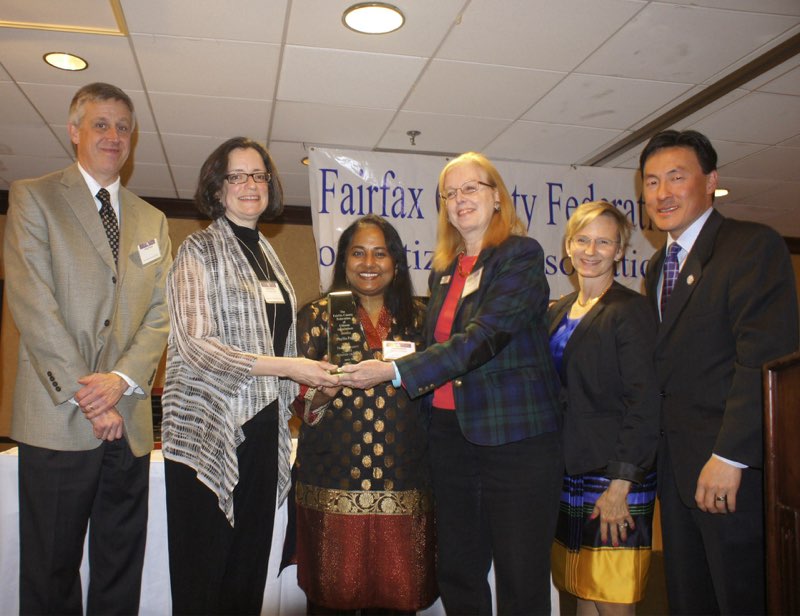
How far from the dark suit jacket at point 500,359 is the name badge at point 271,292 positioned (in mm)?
522

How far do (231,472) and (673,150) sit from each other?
1.91 m

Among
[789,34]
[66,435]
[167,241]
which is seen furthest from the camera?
[789,34]

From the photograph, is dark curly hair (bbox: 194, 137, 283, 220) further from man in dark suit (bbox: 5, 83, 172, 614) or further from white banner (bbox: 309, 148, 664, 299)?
white banner (bbox: 309, 148, 664, 299)

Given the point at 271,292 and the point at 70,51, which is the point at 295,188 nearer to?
the point at 70,51

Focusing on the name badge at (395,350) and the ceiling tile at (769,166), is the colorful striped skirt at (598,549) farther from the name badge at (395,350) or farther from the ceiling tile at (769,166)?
the ceiling tile at (769,166)

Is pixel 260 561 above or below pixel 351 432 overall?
below

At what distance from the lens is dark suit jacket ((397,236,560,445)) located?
204 centimetres

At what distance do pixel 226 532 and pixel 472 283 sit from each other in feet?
3.82

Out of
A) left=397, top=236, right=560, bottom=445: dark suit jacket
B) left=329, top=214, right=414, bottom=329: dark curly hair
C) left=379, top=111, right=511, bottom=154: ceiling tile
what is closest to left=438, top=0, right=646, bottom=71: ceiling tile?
left=379, top=111, right=511, bottom=154: ceiling tile


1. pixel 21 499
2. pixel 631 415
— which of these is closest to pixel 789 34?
pixel 631 415

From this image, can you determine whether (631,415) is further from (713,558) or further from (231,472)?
(231,472)

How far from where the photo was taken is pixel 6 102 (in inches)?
178

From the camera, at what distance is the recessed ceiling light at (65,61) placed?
12.5ft

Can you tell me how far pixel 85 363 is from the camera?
2189mm
